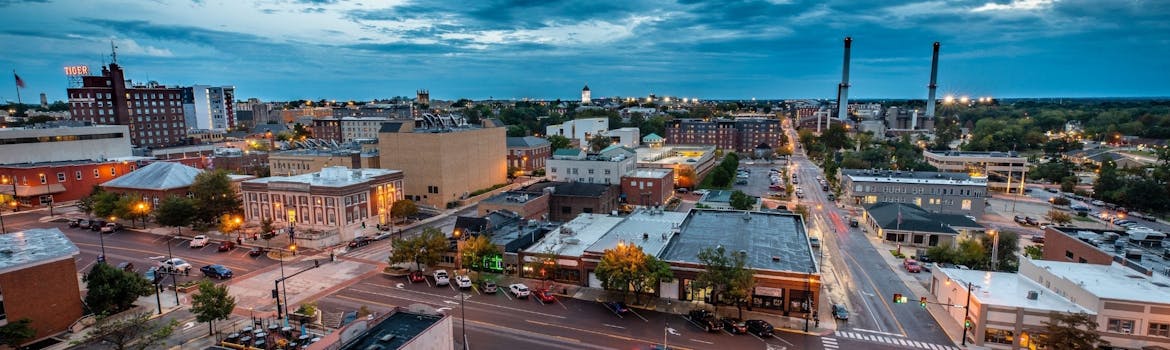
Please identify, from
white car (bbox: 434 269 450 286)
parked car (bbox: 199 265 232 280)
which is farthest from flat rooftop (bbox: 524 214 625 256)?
parked car (bbox: 199 265 232 280)

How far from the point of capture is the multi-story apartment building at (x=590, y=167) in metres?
95.7

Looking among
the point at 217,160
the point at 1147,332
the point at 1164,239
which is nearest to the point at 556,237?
the point at 1147,332

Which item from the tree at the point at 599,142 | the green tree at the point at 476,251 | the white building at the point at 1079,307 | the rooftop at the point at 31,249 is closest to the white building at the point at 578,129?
the tree at the point at 599,142

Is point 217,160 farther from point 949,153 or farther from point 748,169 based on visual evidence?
point 949,153

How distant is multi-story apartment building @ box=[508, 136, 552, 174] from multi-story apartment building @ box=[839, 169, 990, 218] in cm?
6464

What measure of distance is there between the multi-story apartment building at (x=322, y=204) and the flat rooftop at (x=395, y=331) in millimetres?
41575

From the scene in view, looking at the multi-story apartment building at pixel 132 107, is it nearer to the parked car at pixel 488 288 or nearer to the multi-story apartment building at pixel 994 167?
the parked car at pixel 488 288

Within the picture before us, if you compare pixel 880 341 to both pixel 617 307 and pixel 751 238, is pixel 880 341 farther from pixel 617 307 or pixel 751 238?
pixel 617 307

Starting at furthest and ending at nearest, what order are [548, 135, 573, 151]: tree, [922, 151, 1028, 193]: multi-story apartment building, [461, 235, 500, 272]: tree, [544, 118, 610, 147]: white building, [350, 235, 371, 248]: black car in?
[544, 118, 610, 147]: white building < [548, 135, 573, 151]: tree < [922, 151, 1028, 193]: multi-story apartment building < [350, 235, 371, 248]: black car < [461, 235, 500, 272]: tree

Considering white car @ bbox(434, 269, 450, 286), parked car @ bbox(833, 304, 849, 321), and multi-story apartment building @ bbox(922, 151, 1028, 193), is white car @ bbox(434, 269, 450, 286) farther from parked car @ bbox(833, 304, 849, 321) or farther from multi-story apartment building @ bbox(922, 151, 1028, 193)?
multi-story apartment building @ bbox(922, 151, 1028, 193)

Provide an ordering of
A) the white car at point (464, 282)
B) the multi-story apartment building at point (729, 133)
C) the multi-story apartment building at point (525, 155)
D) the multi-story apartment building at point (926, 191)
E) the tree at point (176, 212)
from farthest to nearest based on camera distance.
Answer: the multi-story apartment building at point (729, 133), the multi-story apartment building at point (525, 155), the multi-story apartment building at point (926, 191), the tree at point (176, 212), the white car at point (464, 282)

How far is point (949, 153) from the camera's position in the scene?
12719cm

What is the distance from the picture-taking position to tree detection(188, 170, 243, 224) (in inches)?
2795

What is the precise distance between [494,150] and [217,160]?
192ft
